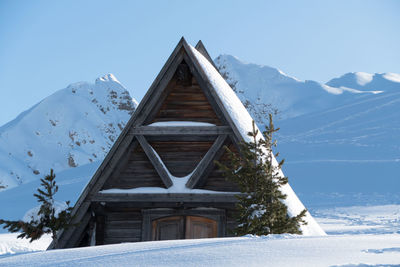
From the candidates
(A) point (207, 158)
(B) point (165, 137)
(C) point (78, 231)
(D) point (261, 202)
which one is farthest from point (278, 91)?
(D) point (261, 202)

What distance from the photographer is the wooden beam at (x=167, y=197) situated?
296 inches

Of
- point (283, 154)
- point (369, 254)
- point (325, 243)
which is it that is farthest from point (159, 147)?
point (283, 154)

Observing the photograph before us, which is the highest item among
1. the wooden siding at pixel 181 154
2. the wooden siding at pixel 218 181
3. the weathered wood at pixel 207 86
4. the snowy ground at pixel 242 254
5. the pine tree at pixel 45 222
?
the weathered wood at pixel 207 86

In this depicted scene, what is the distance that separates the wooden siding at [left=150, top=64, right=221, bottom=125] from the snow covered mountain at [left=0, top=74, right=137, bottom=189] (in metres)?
64.5

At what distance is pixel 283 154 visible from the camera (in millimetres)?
46500

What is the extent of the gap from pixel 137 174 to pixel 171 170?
0.68 metres

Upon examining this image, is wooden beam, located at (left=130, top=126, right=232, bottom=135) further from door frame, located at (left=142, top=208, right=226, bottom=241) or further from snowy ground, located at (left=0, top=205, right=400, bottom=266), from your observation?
snowy ground, located at (left=0, top=205, right=400, bottom=266)

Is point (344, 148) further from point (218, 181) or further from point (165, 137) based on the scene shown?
point (165, 137)

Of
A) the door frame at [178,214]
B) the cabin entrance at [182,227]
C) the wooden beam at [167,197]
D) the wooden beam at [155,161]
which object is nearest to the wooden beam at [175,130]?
the wooden beam at [155,161]

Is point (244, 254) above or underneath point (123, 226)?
underneath

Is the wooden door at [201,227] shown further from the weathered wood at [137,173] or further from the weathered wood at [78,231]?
the weathered wood at [78,231]

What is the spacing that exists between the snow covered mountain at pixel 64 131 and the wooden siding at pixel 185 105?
64.5 metres

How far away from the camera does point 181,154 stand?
8477 mm

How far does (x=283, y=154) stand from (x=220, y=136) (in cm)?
3994
